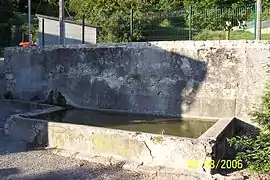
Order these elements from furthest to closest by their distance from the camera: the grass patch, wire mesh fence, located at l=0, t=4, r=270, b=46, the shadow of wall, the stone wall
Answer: wire mesh fence, located at l=0, t=4, r=270, b=46 < the grass patch < the shadow of wall < the stone wall

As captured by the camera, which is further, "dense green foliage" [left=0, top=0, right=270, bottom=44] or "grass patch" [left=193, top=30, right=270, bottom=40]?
"dense green foliage" [left=0, top=0, right=270, bottom=44]

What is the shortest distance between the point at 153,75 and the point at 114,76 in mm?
1000

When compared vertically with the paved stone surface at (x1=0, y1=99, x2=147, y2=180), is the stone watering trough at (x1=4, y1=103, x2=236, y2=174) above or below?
above

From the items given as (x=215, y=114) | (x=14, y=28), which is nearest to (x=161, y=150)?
(x=215, y=114)

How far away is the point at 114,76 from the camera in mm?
9711

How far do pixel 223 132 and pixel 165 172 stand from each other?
1.35m

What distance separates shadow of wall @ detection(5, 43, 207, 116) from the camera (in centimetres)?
906

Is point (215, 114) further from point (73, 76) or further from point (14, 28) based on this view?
point (14, 28)

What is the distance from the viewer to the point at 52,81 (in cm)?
1052

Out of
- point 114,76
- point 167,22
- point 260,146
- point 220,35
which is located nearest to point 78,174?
point 260,146

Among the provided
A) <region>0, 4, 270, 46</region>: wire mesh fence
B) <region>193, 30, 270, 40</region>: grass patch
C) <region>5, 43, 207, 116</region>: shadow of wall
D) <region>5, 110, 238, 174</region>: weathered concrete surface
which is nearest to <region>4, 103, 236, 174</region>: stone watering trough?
<region>5, 110, 238, 174</region>: weathered concrete surface

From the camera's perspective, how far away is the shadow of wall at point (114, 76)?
357 inches

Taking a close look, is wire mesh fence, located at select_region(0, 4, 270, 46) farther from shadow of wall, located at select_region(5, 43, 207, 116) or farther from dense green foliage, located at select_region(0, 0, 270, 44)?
shadow of wall, located at select_region(5, 43, 207, 116)
